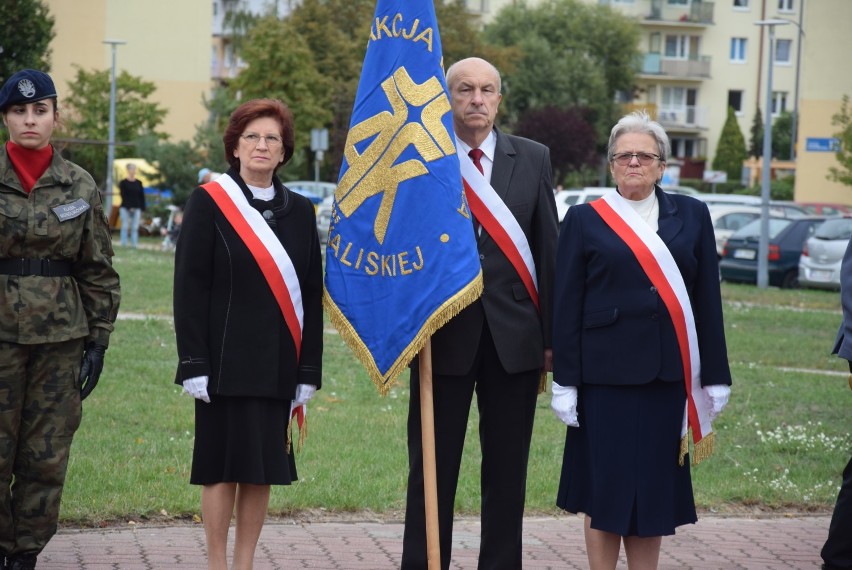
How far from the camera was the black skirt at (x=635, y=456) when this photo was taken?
17.5 feet

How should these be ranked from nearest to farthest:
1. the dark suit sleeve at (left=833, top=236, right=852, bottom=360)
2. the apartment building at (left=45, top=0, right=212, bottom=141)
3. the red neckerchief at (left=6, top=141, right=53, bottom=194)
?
the red neckerchief at (left=6, top=141, right=53, bottom=194) < the dark suit sleeve at (left=833, top=236, right=852, bottom=360) < the apartment building at (left=45, top=0, right=212, bottom=141)

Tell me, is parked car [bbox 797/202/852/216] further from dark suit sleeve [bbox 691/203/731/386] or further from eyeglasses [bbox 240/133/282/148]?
eyeglasses [bbox 240/133/282/148]

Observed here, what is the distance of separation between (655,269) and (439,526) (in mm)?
1418

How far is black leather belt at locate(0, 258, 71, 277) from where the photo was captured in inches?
220

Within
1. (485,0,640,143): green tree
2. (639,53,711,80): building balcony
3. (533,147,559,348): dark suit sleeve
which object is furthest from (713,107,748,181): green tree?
(533,147,559,348): dark suit sleeve

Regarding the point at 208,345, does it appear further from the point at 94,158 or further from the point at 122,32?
the point at 122,32

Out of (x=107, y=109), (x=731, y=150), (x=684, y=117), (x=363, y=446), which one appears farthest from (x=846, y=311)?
(x=684, y=117)

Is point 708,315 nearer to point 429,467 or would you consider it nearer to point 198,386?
point 429,467

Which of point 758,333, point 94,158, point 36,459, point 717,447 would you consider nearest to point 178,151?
point 94,158

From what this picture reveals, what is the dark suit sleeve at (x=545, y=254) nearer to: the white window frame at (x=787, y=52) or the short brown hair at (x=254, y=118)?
the short brown hair at (x=254, y=118)

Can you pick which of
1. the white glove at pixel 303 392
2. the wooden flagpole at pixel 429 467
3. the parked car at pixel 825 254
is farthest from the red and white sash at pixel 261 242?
the parked car at pixel 825 254

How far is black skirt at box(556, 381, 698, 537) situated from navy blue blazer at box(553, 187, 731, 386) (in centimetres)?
8

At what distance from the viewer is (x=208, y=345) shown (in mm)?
5457

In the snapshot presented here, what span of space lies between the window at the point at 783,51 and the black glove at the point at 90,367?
74112 mm
